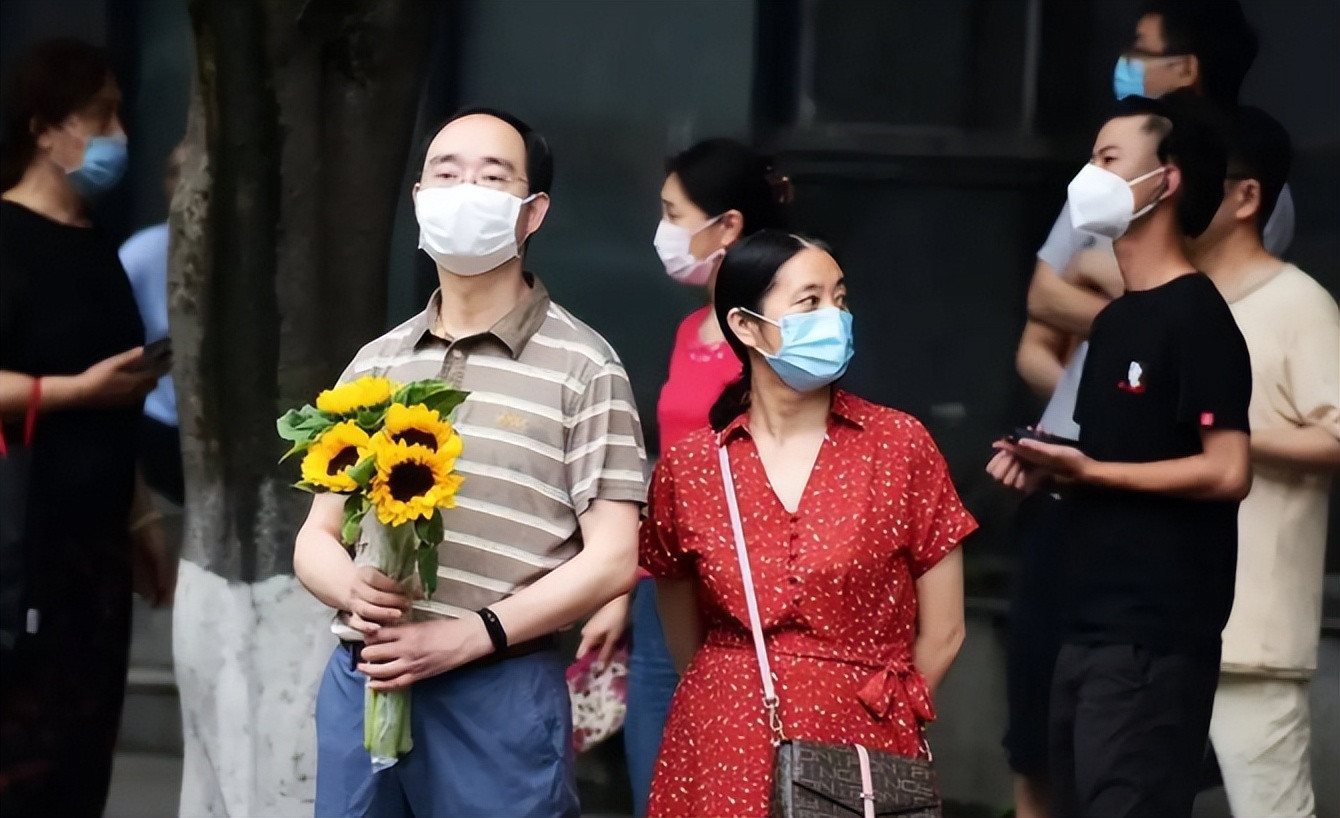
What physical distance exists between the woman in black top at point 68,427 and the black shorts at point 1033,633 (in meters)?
2.27

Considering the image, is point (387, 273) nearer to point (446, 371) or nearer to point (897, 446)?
point (446, 371)

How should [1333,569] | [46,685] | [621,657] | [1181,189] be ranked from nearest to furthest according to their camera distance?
[1181,189] → [1333,569] → [621,657] → [46,685]

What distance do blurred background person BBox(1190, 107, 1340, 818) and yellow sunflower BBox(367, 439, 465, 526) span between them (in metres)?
1.87

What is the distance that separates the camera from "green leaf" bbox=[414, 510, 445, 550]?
3598 millimetres

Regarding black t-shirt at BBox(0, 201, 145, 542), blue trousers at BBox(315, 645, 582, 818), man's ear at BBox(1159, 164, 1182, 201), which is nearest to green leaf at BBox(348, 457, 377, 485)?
blue trousers at BBox(315, 645, 582, 818)

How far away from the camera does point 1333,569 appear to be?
4.77 meters

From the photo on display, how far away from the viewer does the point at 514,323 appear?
3787 millimetres

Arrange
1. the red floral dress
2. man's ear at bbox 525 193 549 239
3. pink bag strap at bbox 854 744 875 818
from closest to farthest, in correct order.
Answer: pink bag strap at bbox 854 744 875 818 → the red floral dress → man's ear at bbox 525 193 549 239

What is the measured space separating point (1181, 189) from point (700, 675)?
157 cm

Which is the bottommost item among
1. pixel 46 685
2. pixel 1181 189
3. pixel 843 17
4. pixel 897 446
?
pixel 46 685

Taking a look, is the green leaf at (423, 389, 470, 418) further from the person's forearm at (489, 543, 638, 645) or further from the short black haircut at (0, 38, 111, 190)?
the short black haircut at (0, 38, 111, 190)

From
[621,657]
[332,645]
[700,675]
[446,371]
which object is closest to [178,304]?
[332,645]

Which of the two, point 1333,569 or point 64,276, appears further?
point 64,276

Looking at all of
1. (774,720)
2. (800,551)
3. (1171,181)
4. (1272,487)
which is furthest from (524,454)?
(1272,487)
